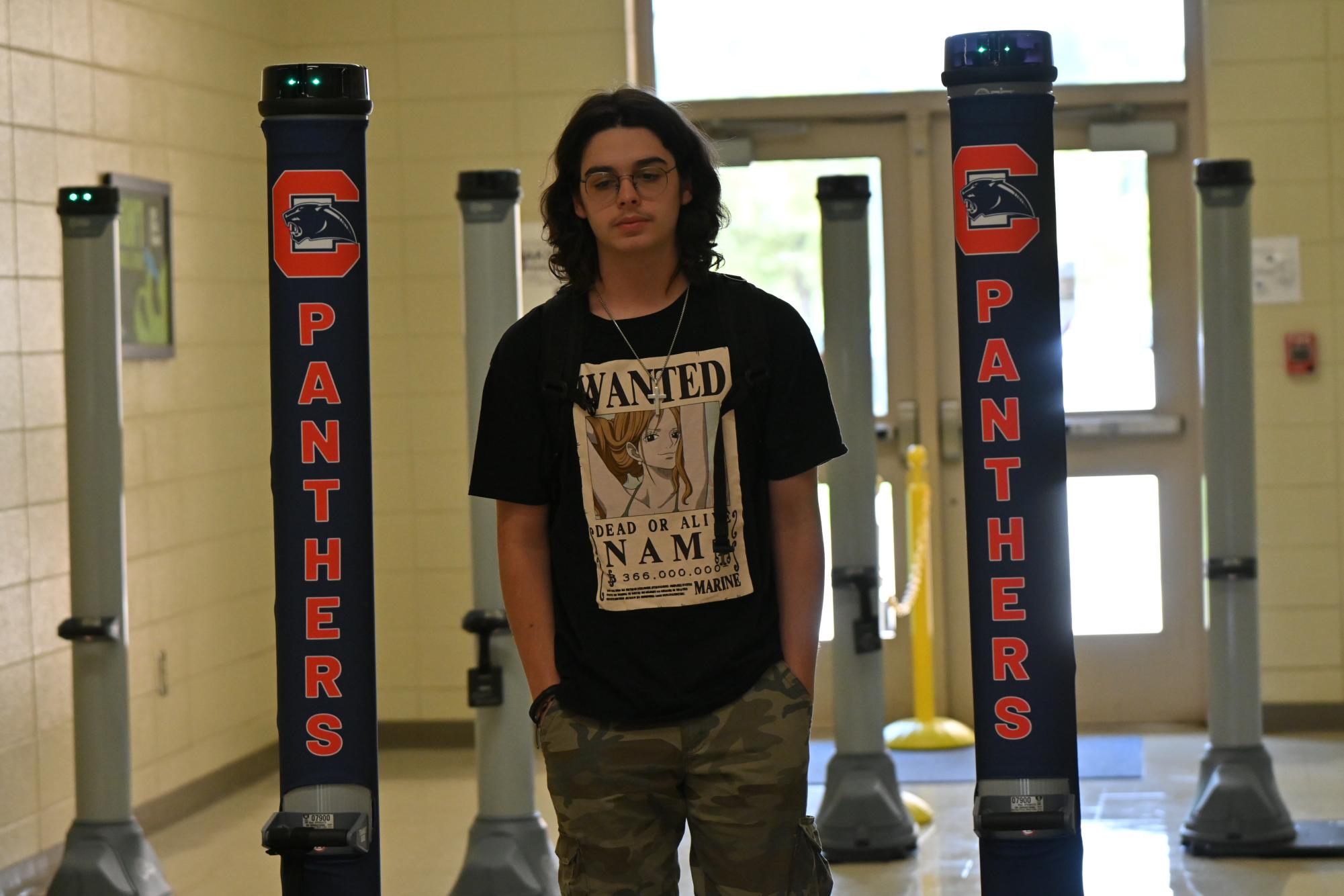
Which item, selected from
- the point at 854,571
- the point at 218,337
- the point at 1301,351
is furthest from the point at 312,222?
the point at 1301,351

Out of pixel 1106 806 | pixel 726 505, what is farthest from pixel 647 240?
pixel 1106 806

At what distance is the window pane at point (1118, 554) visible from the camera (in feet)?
19.7

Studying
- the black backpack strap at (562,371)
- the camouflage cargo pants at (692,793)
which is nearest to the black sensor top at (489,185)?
the black backpack strap at (562,371)

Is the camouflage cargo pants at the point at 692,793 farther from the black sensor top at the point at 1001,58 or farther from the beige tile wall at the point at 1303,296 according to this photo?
the beige tile wall at the point at 1303,296

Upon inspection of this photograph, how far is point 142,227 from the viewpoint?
16.5 ft

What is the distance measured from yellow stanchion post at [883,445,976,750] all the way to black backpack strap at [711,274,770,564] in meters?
3.70

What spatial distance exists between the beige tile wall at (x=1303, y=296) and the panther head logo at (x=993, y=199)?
3.91m

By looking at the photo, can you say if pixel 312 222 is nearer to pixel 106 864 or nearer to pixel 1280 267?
pixel 106 864

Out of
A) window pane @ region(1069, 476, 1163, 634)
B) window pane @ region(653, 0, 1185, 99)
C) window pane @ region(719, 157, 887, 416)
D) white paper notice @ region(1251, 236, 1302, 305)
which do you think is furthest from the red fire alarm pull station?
window pane @ region(719, 157, 887, 416)

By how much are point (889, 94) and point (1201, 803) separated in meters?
2.86

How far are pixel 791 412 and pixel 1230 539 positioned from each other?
271 cm

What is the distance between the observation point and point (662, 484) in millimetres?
2023

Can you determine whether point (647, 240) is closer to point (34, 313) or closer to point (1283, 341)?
point (34, 313)

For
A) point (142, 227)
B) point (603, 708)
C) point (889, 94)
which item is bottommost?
point (603, 708)
